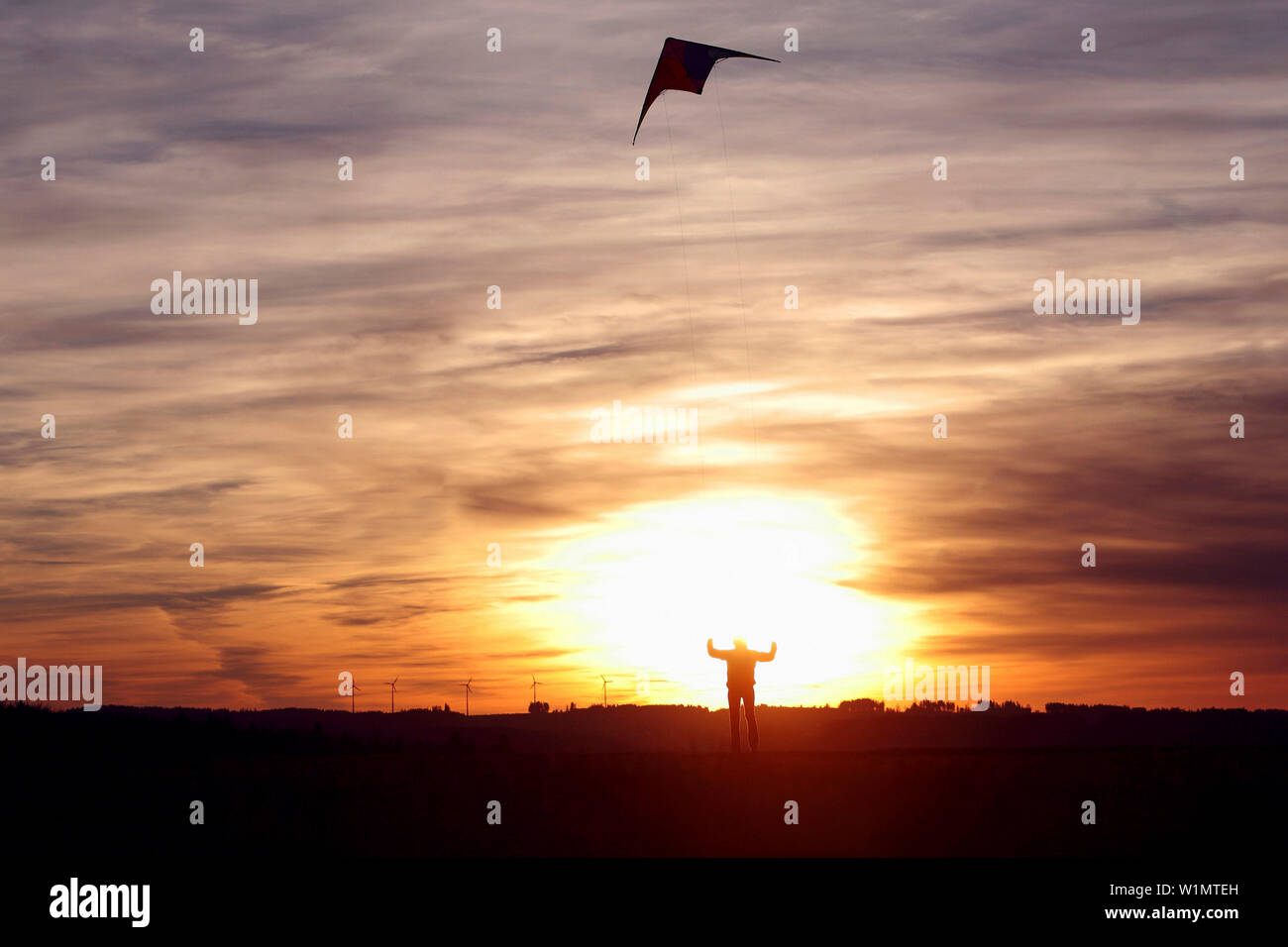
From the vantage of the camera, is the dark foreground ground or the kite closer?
the dark foreground ground

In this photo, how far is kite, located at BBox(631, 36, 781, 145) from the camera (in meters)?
42.5

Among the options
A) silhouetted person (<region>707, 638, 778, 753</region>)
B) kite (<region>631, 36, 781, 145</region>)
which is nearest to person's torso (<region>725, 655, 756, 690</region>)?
silhouetted person (<region>707, 638, 778, 753</region>)

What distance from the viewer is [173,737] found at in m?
56.5

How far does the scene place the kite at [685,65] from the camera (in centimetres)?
4250

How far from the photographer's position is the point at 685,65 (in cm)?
4288

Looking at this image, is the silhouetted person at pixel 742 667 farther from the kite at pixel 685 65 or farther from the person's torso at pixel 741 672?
the kite at pixel 685 65

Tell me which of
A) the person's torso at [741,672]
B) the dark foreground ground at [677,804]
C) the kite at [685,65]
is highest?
the kite at [685,65]

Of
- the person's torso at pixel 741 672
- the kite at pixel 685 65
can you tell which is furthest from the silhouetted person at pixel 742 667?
the kite at pixel 685 65

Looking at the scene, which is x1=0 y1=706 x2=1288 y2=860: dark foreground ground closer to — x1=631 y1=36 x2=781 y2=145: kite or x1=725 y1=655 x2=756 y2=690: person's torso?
x1=725 y1=655 x2=756 y2=690: person's torso

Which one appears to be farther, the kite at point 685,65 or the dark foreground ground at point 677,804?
the kite at point 685,65

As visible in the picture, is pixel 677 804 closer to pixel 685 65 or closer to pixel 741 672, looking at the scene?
pixel 741 672
